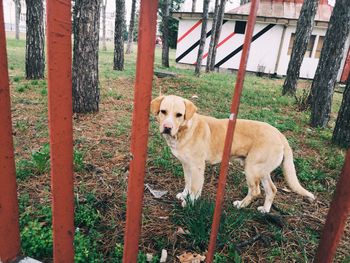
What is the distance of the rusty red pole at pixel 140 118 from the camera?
3.52 ft

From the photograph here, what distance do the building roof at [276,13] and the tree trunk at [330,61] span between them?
13731 millimetres

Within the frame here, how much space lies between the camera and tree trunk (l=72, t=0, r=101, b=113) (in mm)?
5395

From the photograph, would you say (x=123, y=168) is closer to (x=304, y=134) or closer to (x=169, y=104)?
(x=169, y=104)

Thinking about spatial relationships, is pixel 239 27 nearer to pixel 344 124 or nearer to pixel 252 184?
pixel 344 124

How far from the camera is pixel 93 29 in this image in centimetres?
550

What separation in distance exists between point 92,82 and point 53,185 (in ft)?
15.7

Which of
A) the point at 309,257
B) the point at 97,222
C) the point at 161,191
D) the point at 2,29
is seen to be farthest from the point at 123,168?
the point at 2,29

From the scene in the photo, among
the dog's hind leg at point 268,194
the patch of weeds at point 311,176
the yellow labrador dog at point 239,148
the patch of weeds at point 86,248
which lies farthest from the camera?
the patch of weeds at point 311,176

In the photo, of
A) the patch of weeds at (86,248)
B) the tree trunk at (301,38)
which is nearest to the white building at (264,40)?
the tree trunk at (301,38)

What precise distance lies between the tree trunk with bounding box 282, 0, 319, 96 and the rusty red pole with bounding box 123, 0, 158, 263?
10879mm

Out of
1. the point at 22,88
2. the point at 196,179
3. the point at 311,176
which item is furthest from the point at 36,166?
the point at 22,88

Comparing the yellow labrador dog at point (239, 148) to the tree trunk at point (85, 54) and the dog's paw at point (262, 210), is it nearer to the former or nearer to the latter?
the dog's paw at point (262, 210)

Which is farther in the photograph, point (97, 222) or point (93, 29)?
point (93, 29)

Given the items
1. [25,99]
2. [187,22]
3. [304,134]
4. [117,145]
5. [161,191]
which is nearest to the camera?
[161,191]
